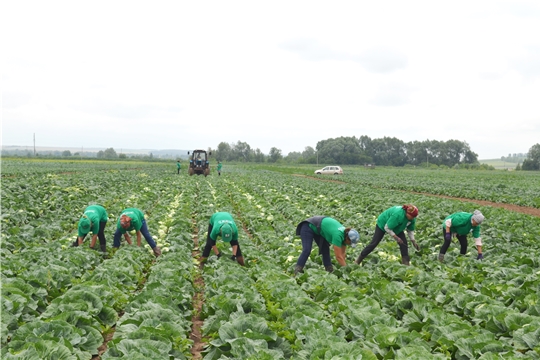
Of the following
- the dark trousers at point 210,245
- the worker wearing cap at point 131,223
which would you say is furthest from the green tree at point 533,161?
the worker wearing cap at point 131,223

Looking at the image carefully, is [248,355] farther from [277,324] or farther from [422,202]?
[422,202]

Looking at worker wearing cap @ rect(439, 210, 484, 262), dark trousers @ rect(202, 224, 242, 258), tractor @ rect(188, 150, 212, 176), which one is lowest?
dark trousers @ rect(202, 224, 242, 258)

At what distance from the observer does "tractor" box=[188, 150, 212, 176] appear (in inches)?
1578

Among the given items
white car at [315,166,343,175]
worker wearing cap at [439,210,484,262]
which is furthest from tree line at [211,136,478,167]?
worker wearing cap at [439,210,484,262]

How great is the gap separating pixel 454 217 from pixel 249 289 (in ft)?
18.6

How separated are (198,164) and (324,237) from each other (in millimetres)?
33353

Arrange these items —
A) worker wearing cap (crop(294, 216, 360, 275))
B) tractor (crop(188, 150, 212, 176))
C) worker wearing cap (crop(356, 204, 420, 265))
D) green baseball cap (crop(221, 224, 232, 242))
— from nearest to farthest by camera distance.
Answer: worker wearing cap (crop(294, 216, 360, 275)) → green baseball cap (crop(221, 224, 232, 242)) → worker wearing cap (crop(356, 204, 420, 265)) → tractor (crop(188, 150, 212, 176))

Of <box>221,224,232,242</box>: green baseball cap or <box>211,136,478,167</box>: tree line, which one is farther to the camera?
<box>211,136,478,167</box>: tree line

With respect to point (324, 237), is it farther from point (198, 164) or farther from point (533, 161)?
point (533, 161)

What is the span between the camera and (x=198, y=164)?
1594 inches

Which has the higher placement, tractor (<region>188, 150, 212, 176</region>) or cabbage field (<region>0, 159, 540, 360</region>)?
tractor (<region>188, 150, 212, 176</region>)

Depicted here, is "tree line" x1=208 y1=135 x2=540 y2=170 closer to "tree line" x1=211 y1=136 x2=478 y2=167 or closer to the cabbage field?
"tree line" x1=211 y1=136 x2=478 y2=167

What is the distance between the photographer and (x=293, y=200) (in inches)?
841

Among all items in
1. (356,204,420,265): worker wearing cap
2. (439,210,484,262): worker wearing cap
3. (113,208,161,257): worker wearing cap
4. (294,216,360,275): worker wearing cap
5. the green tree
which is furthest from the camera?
the green tree
